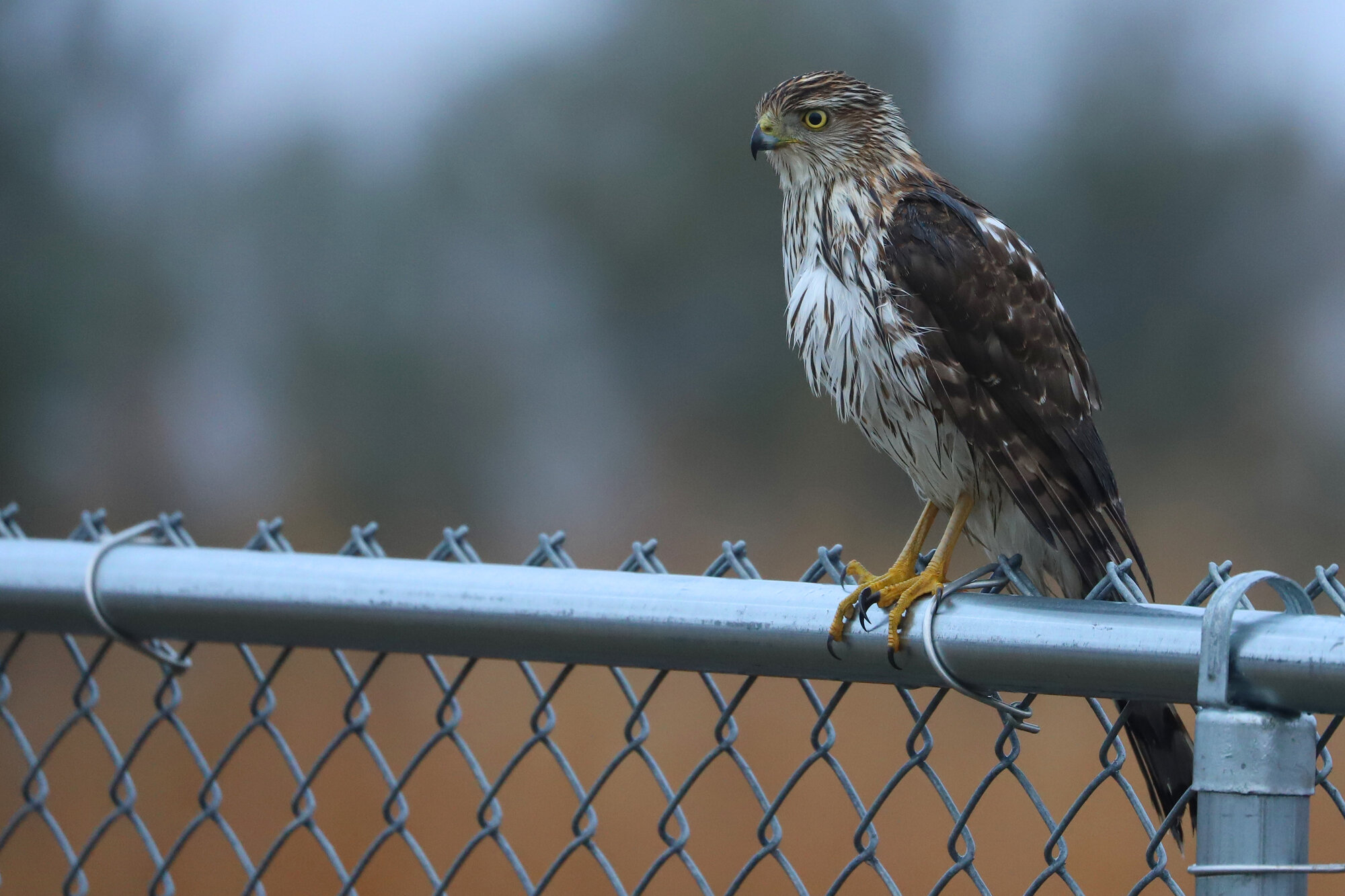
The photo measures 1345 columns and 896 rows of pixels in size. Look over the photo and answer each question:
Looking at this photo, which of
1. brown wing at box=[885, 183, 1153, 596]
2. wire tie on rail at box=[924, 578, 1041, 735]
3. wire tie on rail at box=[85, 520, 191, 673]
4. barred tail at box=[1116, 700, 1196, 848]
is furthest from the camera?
brown wing at box=[885, 183, 1153, 596]

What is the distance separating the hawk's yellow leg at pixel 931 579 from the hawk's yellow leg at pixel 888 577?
0.01m

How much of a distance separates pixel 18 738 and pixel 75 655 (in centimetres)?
18

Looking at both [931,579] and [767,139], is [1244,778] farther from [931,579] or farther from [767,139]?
[767,139]

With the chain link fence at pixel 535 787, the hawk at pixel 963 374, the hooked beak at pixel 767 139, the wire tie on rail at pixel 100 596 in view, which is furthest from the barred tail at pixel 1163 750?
the chain link fence at pixel 535 787

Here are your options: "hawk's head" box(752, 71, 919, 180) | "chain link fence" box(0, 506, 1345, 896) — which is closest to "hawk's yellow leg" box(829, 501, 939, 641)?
"hawk's head" box(752, 71, 919, 180)

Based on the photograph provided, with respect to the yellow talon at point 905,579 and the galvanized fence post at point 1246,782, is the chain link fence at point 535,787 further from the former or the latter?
the galvanized fence post at point 1246,782

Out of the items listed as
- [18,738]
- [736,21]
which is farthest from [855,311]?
[736,21]

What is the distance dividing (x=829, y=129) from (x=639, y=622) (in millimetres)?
1309

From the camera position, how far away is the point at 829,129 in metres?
2.26

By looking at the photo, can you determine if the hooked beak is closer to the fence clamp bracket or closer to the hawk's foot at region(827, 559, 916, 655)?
the hawk's foot at region(827, 559, 916, 655)

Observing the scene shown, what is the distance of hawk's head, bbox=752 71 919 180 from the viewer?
7.23 ft

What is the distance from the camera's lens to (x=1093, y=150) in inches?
395

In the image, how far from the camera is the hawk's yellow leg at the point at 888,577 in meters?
1.12

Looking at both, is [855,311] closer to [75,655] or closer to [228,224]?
[75,655]
